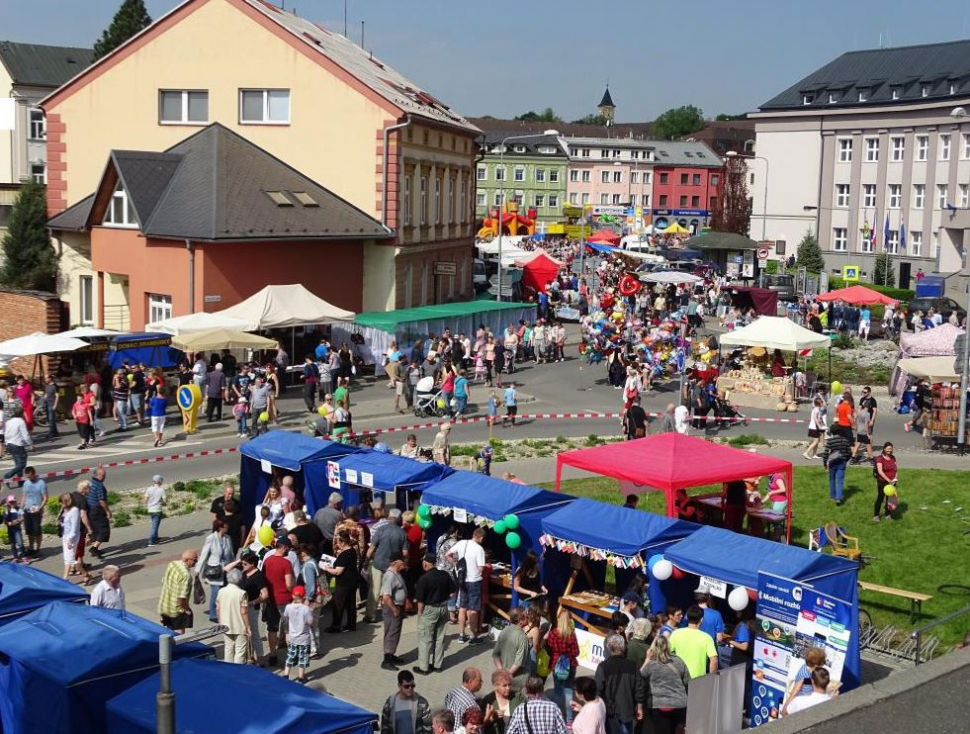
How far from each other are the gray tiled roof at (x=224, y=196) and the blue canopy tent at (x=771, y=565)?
2525cm

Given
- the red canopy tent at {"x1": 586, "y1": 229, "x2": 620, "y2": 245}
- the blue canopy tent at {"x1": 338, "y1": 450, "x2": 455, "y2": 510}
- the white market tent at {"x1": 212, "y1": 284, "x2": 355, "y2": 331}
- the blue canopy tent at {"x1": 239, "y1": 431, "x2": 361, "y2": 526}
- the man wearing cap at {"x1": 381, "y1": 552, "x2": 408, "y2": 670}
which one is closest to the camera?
the man wearing cap at {"x1": 381, "y1": 552, "x2": 408, "y2": 670}

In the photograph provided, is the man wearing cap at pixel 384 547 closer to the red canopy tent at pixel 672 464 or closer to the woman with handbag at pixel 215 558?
the woman with handbag at pixel 215 558

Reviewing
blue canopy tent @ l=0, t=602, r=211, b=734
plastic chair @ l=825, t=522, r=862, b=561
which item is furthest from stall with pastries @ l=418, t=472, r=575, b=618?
blue canopy tent @ l=0, t=602, r=211, b=734

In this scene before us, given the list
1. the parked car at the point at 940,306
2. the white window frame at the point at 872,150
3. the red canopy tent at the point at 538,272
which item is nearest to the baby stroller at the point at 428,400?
the red canopy tent at the point at 538,272

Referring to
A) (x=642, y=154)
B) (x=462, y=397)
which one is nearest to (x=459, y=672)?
(x=462, y=397)

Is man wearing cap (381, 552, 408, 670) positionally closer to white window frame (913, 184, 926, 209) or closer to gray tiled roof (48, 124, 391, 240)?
gray tiled roof (48, 124, 391, 240)

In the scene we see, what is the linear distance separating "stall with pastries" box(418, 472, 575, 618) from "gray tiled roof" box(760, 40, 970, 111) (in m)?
64.4

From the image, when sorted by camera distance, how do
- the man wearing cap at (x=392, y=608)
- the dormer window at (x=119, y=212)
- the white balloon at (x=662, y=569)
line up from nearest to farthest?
the white balloon at (x=662, y=569) → the man wearing cap at (x=392, y=608) → the dormer window at (x=119, y=212)

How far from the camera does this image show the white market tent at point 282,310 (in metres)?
35.1

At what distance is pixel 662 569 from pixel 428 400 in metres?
18.0

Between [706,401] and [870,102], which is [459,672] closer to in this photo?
[706,401]

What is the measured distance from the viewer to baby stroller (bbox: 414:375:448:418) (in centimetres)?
3247

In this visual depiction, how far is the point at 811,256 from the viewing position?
81.3 m

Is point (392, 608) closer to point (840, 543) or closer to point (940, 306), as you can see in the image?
point (840, 543)
